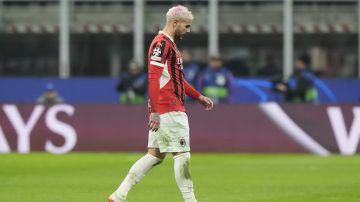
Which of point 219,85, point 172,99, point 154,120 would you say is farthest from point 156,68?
point 219,85

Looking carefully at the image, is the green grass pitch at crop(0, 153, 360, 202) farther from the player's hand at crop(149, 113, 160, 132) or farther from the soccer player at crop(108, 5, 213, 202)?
the player's hand at crop(149, 113, 160, 132)

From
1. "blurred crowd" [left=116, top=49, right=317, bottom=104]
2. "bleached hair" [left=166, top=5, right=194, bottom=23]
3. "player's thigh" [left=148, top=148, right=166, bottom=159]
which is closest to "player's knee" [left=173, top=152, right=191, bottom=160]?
"player's thigh" [left=148, top=148, right=166, bottom=159]

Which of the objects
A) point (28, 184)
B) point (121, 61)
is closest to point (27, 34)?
point (121, 61)

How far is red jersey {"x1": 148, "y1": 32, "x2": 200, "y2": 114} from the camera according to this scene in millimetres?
10492

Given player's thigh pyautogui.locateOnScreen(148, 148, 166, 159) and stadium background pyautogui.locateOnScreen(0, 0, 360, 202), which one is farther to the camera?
stadium background pyautogui.locateOnScreen(0, 0, 360, 202)

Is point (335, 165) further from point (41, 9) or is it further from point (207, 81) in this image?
point (41, 9)

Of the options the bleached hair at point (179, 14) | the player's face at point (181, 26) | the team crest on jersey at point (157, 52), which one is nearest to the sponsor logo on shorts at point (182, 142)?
the team crest on jersey at point (157, 52)

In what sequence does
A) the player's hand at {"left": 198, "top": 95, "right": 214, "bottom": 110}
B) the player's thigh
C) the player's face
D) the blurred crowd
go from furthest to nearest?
the blurred crowd → the player's hand at {"left": 198, "top": 95, "right": 214, "bottom": 110} → the player's thigh → the player's face

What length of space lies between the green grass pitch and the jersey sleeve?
7.31 ft

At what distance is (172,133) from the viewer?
10.6 m

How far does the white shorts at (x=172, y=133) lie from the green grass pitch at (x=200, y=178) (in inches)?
73.6

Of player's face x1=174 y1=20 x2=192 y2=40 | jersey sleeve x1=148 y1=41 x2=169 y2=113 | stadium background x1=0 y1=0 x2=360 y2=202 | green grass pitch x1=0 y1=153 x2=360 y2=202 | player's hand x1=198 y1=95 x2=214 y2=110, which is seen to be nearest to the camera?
jersey sleeve x1=148 y1=41 x2=169 y2=113

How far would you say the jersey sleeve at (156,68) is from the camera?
10461 millimetres

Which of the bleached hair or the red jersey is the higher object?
the bleached hair
